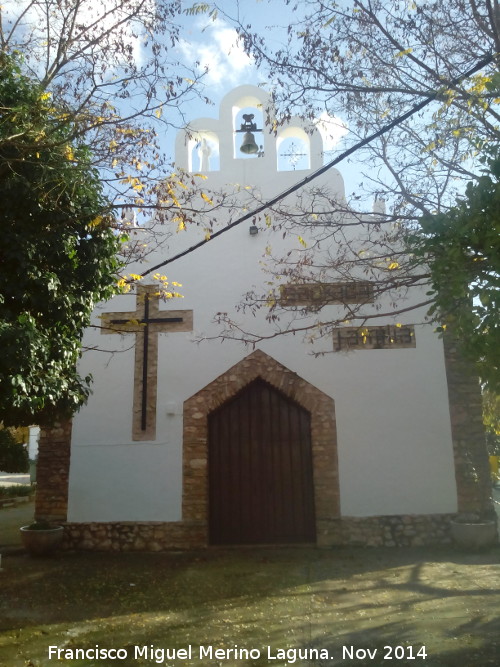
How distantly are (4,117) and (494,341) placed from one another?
4.46 metres

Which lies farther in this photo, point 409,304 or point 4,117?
point 409,304

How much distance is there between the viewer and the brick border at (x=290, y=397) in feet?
28.3

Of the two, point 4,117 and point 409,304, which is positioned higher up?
point 4,117

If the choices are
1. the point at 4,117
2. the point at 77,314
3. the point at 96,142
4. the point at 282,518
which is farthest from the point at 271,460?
the point at 4,117

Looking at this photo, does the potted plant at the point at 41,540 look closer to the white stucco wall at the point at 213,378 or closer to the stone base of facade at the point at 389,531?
the white stucco wall at the point at 213,378

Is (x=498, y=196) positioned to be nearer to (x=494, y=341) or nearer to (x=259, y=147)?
(x=494, y=341)

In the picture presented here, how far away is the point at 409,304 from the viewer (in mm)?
9070

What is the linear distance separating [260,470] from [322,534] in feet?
4.39

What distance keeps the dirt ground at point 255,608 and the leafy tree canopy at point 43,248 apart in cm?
200

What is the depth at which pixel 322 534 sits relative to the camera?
8547 millimetres

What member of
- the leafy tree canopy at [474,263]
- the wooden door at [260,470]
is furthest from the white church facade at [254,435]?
the leafy tree canopy at [474,263]

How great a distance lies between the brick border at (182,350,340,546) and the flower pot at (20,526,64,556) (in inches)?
76.5

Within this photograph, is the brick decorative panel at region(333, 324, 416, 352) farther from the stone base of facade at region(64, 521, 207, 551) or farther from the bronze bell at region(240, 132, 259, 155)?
the stone base of facade at region(64, 521, 207, 551)

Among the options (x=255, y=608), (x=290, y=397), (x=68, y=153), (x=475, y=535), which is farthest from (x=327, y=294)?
(x=475, y=535)
